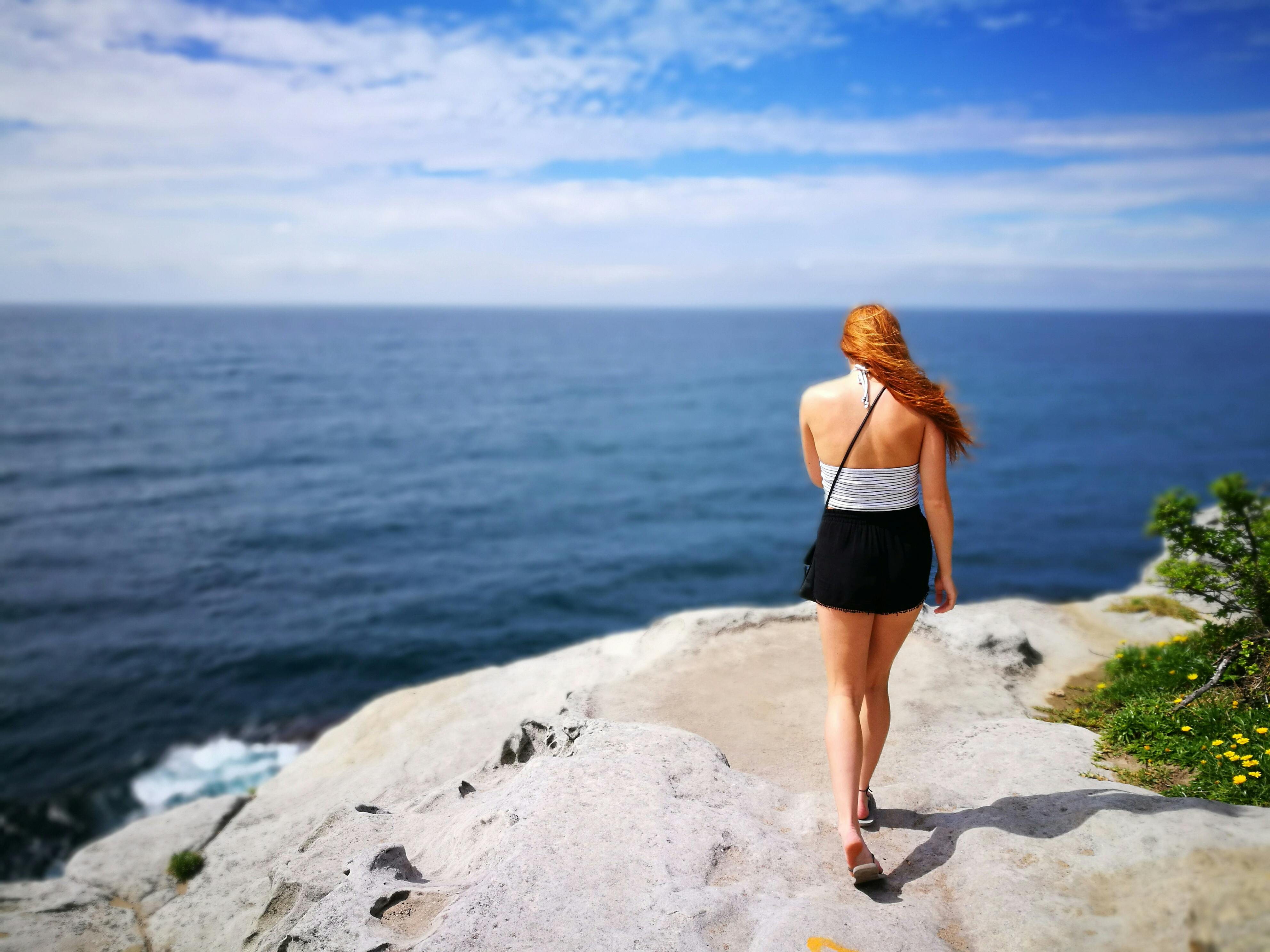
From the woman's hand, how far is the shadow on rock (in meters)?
1.57

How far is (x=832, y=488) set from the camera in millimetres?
4836

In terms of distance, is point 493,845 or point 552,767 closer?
point 493,845

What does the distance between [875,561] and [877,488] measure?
1.42 feet

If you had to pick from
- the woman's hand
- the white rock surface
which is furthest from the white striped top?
the white rock surface

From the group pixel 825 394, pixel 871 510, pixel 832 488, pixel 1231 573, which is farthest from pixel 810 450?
pixel 1231 573

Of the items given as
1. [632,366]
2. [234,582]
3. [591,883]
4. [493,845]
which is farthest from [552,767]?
[632,366]

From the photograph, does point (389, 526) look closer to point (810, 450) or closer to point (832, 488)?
point (810, 450)

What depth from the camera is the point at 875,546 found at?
471 centimetres

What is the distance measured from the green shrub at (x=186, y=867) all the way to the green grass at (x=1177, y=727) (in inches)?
355

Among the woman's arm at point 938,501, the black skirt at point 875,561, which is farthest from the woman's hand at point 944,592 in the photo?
the black skirt at point 875,561

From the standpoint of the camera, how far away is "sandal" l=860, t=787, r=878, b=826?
5.43 metres

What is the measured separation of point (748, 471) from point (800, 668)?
1522 inches

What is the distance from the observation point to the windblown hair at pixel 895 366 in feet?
15.0

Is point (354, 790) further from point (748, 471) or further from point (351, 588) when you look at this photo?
point (748, 471)
